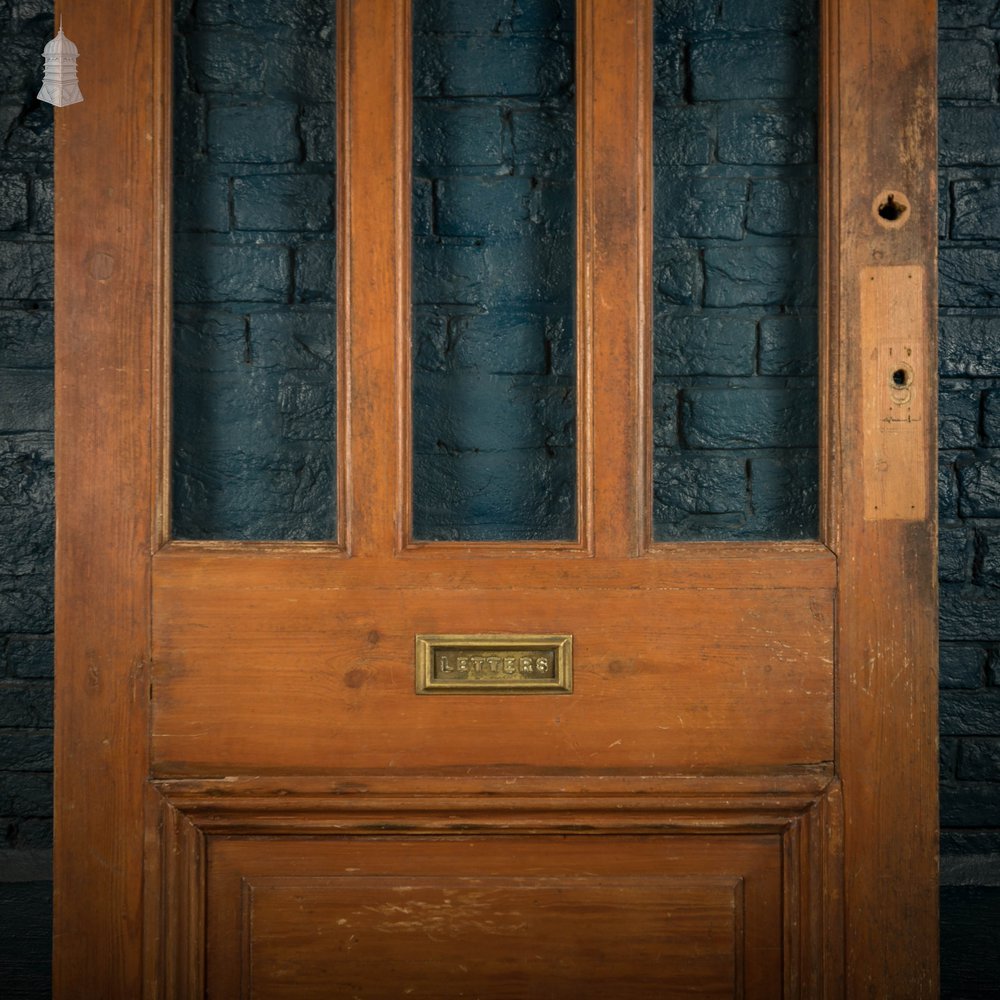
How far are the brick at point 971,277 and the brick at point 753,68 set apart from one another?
45cm

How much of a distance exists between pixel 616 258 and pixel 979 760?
3.06 ft

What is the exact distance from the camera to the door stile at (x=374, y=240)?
3.50 ft

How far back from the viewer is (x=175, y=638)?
107 cm

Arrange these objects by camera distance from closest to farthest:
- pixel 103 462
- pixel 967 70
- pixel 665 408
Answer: pixel 103 462, pixel 665 408, pixel 967 70

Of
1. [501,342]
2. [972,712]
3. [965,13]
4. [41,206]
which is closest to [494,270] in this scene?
[501,342]

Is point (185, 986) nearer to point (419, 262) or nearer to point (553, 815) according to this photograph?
point (553, 815)

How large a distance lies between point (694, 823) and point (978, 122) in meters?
1.07

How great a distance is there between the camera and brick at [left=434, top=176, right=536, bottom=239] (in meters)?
1.17

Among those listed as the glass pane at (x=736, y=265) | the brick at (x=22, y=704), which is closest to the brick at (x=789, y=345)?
the glass pane at (x=736, y=265)

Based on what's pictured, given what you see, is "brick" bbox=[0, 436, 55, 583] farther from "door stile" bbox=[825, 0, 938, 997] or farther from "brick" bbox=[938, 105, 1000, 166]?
"brick" bbox=[938, 105, 1000, 166]

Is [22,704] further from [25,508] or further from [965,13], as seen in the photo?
[965,13]

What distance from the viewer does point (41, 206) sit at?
1.41 metres

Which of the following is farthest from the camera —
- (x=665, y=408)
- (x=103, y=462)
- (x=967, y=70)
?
(x=967, y=70)

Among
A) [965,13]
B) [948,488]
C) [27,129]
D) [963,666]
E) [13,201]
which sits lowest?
[963,666]
